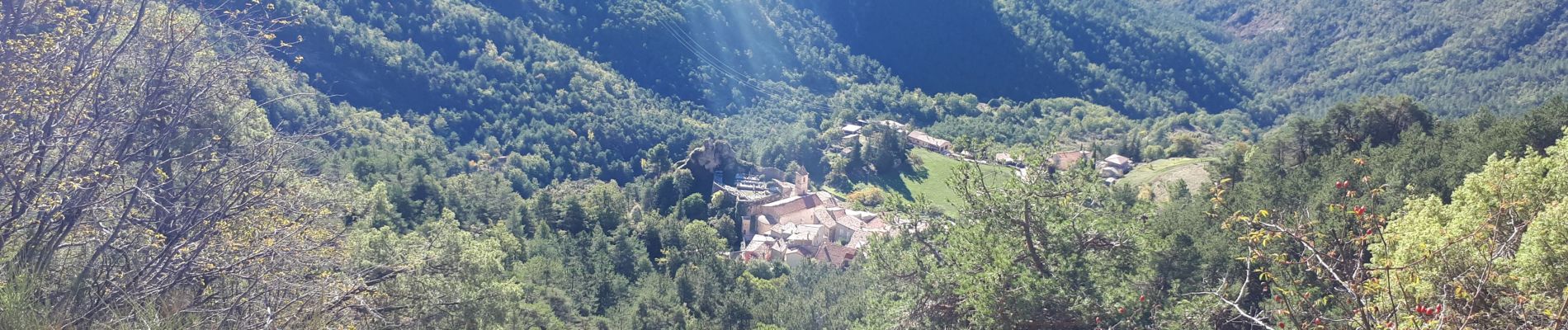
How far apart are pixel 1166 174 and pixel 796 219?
61.5ft

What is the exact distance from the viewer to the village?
32531 mm

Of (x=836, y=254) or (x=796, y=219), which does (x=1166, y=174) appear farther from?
(x=836, y=254)

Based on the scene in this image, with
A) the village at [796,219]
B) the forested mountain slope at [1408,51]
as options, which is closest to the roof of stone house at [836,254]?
the village at [796,219]

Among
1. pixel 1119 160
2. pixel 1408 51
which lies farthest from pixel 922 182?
pixel 1408 51

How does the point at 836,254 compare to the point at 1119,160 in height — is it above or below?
below

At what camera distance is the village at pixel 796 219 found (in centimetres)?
3253

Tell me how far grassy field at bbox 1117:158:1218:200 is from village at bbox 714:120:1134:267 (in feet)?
3.63

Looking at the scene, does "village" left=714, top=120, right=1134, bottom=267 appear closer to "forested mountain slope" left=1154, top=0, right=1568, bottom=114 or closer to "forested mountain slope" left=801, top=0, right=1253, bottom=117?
"forested mountain slope" left=1154, top=0, right=1568, bottom=114

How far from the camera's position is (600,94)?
2349 inches

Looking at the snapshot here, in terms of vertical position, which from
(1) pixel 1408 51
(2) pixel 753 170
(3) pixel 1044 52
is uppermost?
(1) pixel 1408 51

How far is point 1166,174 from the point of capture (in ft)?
148

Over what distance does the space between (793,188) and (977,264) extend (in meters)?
36.0

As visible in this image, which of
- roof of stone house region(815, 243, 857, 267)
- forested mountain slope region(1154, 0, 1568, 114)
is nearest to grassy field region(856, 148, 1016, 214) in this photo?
roof of stone house region(815, 243, 857, 267)

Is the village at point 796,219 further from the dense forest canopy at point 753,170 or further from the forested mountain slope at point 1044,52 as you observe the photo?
the forested mountain slope at point 1044,52
